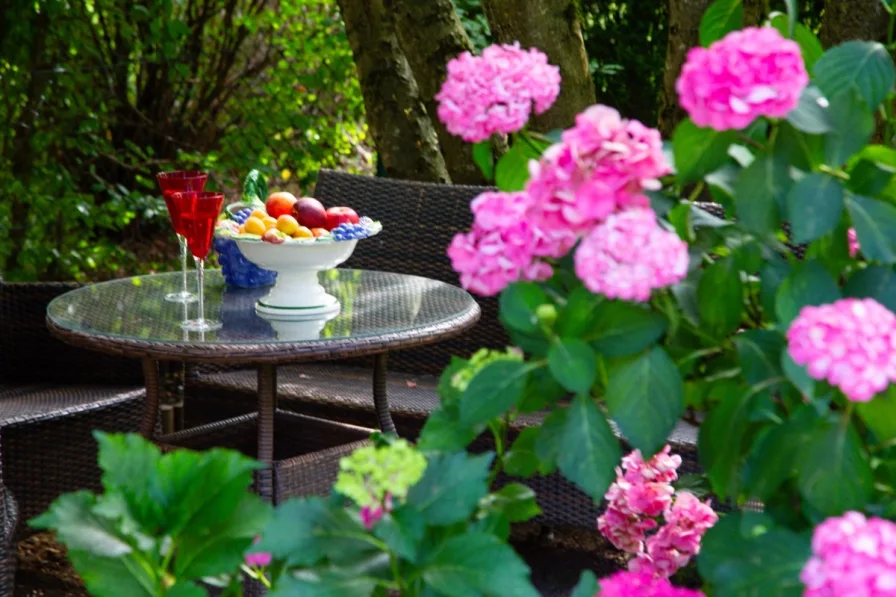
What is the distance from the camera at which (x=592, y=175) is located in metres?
0.84

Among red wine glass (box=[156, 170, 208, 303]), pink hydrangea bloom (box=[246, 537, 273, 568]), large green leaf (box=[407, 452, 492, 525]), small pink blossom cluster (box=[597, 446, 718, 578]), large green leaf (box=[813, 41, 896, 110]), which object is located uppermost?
large green leaf (box=[813, 41, 896, 110])

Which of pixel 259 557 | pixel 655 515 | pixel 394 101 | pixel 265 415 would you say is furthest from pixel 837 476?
pixel 394 101

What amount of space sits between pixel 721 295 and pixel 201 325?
157cm

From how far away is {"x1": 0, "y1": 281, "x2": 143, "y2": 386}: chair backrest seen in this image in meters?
2.96

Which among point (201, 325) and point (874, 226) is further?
point (201, 325)

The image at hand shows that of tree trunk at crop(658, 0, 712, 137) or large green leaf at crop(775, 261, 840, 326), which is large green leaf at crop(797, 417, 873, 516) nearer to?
large green leaf at crop(775, 261, 840, 326)

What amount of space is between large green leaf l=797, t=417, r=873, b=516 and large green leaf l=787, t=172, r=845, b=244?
13cm

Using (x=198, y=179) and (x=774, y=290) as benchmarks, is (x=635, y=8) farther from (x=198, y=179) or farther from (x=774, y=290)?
(x=774, y=290)

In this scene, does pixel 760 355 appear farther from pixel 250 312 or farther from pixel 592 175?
pixel 250 312

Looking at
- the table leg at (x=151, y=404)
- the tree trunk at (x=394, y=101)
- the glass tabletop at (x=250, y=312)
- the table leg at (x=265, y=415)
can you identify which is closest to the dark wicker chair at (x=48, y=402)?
the table leg at (x=151, y=404)

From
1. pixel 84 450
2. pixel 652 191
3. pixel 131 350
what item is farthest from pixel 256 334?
pixel 652 191

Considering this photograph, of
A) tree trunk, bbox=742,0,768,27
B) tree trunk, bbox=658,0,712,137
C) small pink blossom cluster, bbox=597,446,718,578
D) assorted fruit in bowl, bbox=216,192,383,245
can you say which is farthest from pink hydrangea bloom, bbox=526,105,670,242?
tree trunk, bbox=742,0,768,27

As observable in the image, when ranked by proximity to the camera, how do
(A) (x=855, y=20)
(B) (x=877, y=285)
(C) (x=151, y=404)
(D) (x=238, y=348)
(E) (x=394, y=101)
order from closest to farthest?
(B) (x=877, y=285)
(D) (x=238, y=348)
(C) (x=151, y=404)
(A) (x=855, y=20)
(E) (x=394, y=101)

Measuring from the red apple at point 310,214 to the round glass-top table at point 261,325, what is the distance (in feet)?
0.58
